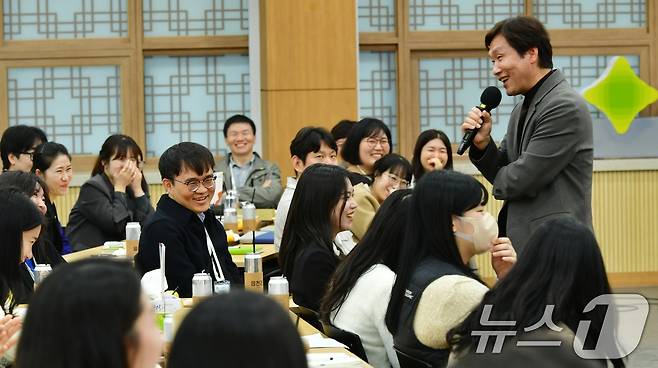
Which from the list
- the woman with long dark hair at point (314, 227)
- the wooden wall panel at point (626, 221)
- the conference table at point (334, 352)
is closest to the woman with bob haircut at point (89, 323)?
the conference table at point (334, 352)

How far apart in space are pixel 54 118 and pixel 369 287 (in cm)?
557

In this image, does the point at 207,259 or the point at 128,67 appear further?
the point at 128,67

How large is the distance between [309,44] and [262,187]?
1.17 metres

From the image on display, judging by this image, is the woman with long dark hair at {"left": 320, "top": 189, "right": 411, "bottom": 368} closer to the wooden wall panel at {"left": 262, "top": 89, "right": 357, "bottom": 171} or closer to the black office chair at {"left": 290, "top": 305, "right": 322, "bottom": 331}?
the black office chair at {"left": 290, "top": 305, "right": 322, "bottom": 331}

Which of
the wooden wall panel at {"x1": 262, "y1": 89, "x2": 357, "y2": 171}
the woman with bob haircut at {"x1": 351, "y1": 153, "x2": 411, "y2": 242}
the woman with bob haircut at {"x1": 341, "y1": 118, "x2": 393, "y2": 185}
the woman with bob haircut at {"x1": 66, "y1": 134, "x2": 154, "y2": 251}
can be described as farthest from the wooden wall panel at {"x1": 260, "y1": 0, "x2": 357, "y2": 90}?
the woman with bob haircut at {"x1": 351, "y1": 153, "x2": 411, "y2": 242}

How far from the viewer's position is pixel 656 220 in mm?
8625

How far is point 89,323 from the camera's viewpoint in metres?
1.53

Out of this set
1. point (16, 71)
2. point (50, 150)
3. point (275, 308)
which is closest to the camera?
point (275, 308)

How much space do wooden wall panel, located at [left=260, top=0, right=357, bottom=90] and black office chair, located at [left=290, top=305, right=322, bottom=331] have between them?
4219mm

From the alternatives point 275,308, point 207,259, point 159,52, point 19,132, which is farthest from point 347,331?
point 159,52

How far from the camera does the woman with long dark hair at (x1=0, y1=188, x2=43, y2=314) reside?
12.4 ft

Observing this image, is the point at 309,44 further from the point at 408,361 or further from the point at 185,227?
the point at 408,361

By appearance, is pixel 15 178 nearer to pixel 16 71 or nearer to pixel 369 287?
pixel 369 287

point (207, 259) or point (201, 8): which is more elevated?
point (201, 8)
